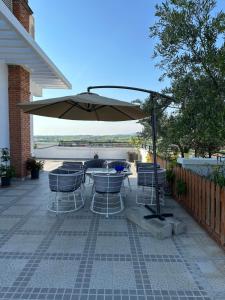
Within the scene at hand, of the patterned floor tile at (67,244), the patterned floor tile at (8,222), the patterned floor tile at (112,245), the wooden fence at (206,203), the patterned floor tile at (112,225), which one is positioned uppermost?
the wooden fence at (206,203)

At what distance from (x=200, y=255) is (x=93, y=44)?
874 centimetres

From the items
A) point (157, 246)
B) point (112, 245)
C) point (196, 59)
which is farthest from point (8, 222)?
point (196, 59)

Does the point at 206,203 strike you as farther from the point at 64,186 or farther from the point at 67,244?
the point at 64,186

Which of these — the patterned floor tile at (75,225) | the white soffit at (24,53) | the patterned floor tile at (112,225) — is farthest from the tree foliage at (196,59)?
the white soffit at (24,53)

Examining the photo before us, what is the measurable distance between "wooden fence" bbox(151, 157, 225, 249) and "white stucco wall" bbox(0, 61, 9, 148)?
5416mm

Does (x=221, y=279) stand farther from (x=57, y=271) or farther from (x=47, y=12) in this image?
(x=47, y=12)

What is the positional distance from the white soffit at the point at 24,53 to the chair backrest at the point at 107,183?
10.6 feet

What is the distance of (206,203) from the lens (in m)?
4.15

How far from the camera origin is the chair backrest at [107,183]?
499 cm

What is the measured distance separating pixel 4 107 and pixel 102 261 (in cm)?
651

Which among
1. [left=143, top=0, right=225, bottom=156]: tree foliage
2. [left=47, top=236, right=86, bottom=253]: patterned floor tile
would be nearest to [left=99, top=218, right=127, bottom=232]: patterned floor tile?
[left=47, top=236, right=86, bottom=253]: patterned floor tile

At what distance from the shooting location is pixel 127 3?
27.4 feet

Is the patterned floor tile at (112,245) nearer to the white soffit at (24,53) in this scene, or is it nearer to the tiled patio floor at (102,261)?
the tiled patio floor at (102,261)

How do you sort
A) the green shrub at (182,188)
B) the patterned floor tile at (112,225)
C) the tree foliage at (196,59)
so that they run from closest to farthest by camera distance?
the tree foliage at (196,59)
the patterned floor tile at (112,225)
the green shrub at (182,188)
